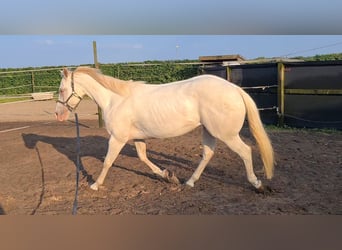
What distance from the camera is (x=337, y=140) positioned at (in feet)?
20.3

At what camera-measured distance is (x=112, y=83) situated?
13.7 ft

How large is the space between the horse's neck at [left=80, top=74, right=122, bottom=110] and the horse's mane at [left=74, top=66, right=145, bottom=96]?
0.15 ft

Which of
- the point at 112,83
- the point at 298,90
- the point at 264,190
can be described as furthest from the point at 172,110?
the point at 298,90

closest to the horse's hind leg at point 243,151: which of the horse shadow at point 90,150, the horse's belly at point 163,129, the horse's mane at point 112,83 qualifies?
the horse's belly at point 163,129

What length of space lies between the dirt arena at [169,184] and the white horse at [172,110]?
0.27m

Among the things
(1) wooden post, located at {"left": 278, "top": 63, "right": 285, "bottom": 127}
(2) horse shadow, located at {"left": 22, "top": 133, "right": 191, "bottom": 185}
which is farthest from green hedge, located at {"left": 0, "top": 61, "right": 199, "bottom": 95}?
(2) horse shadow, located at {"left": 22, "top": 133, "right": 191, "bottom": 185}

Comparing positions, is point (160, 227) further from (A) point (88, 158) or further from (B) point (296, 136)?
(B) point (296, 136)

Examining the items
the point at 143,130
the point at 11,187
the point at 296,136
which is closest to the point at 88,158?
the point at 11,187

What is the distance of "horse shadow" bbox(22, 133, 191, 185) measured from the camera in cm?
506

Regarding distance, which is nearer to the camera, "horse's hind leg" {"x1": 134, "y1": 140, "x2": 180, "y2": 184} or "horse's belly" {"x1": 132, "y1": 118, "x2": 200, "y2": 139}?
"horse's belly" {"x1": 132, "y1": 118, "x2": 200, "y2": 139}

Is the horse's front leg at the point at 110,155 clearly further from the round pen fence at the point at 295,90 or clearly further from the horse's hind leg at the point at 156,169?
the round pen fence at the point at 295,90

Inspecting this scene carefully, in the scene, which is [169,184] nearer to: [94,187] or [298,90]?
[94,187]

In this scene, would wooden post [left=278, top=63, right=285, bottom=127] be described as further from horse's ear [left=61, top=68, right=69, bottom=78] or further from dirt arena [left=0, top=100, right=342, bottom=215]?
horse's ear [left=61, top=68, right=69, bottom=78]
